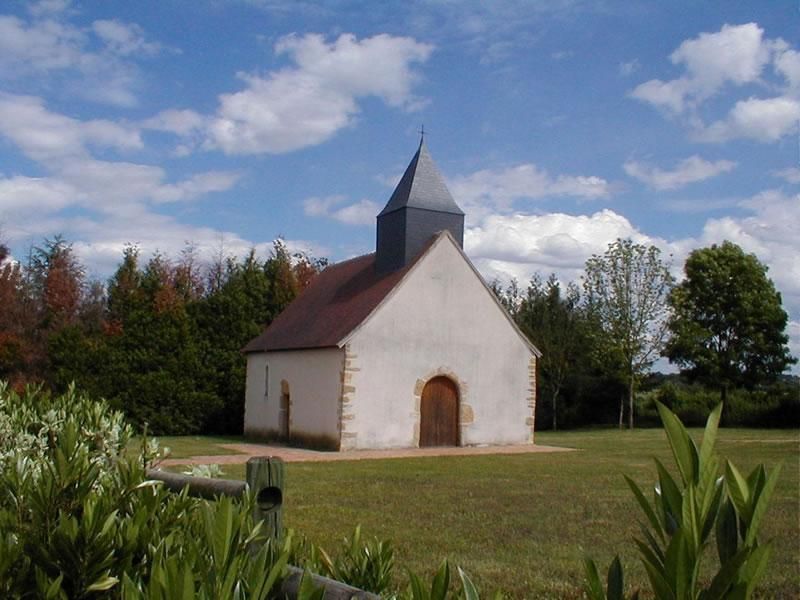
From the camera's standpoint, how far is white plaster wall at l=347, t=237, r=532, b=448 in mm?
22250

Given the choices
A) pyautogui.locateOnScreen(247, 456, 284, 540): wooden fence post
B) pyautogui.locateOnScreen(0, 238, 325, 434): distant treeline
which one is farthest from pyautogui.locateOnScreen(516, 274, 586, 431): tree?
pyautogui.locateOnScreen(247, 456, 284, 540): wooden fence post

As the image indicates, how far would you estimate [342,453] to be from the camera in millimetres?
21234

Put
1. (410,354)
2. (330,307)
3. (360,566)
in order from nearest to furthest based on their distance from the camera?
(360,566), (410,354), (330,307)

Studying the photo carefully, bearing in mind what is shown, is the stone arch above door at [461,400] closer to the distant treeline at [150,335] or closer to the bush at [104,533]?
the distant treeline at [150,335]

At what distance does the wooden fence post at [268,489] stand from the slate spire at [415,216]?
19694mm

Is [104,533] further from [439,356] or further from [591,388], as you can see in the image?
[591,388]

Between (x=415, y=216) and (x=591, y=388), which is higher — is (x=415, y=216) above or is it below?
above

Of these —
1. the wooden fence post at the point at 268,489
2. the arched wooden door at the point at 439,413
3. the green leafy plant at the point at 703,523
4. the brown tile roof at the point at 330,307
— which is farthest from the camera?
the arched wooden door at the point at 439,413

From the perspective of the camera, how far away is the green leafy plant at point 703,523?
1.66m

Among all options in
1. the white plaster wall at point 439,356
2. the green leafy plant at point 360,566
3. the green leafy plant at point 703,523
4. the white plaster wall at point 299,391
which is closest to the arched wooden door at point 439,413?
the white plaster wall at point 439,356

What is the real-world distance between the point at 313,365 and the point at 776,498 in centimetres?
1467

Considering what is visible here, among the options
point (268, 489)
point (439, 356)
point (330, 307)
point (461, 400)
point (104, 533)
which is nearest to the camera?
point (104, 533)

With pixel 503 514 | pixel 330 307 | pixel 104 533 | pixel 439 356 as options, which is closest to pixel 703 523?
pixel 104 533

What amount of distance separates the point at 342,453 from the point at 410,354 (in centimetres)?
347
